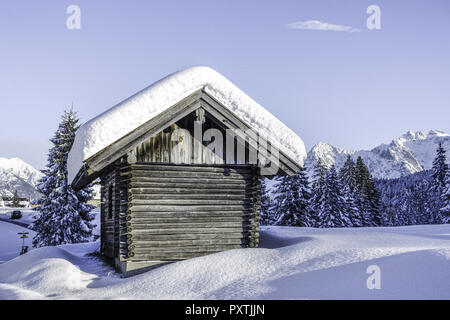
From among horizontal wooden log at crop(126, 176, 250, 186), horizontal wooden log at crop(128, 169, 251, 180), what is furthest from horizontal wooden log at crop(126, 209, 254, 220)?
horizontal wooden log at crop(128, 169, 251, 180)

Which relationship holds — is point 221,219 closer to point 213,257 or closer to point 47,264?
point 213,257

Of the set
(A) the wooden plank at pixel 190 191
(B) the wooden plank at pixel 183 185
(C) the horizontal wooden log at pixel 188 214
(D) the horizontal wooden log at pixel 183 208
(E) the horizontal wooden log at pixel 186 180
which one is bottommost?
→ (C) the horizontal wooden log at pixel 188 214

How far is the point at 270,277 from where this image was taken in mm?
8344

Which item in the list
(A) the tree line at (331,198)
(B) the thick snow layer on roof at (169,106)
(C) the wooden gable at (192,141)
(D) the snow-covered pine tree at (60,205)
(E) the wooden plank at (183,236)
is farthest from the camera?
(A) the tree line at (331,198)

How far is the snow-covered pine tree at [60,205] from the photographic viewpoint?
2575cm

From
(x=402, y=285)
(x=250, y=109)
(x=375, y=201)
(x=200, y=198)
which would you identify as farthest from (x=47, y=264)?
(x=375, y=201)

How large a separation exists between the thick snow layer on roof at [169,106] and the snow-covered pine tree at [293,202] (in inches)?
849

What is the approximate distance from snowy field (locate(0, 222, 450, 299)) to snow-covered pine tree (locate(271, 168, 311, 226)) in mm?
22344

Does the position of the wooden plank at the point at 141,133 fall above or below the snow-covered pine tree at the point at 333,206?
above

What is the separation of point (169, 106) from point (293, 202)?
2364cm

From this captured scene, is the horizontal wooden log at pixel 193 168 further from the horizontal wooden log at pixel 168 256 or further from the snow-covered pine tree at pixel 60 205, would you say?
the snow-covered pine tree at pixel 60 205

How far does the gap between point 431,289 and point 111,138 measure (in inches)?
303

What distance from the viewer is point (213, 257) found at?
1001cm

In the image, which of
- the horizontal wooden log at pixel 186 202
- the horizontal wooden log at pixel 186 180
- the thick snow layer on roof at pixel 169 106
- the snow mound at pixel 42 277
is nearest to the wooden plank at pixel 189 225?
the horizontal wooden log at pixel 186 202
